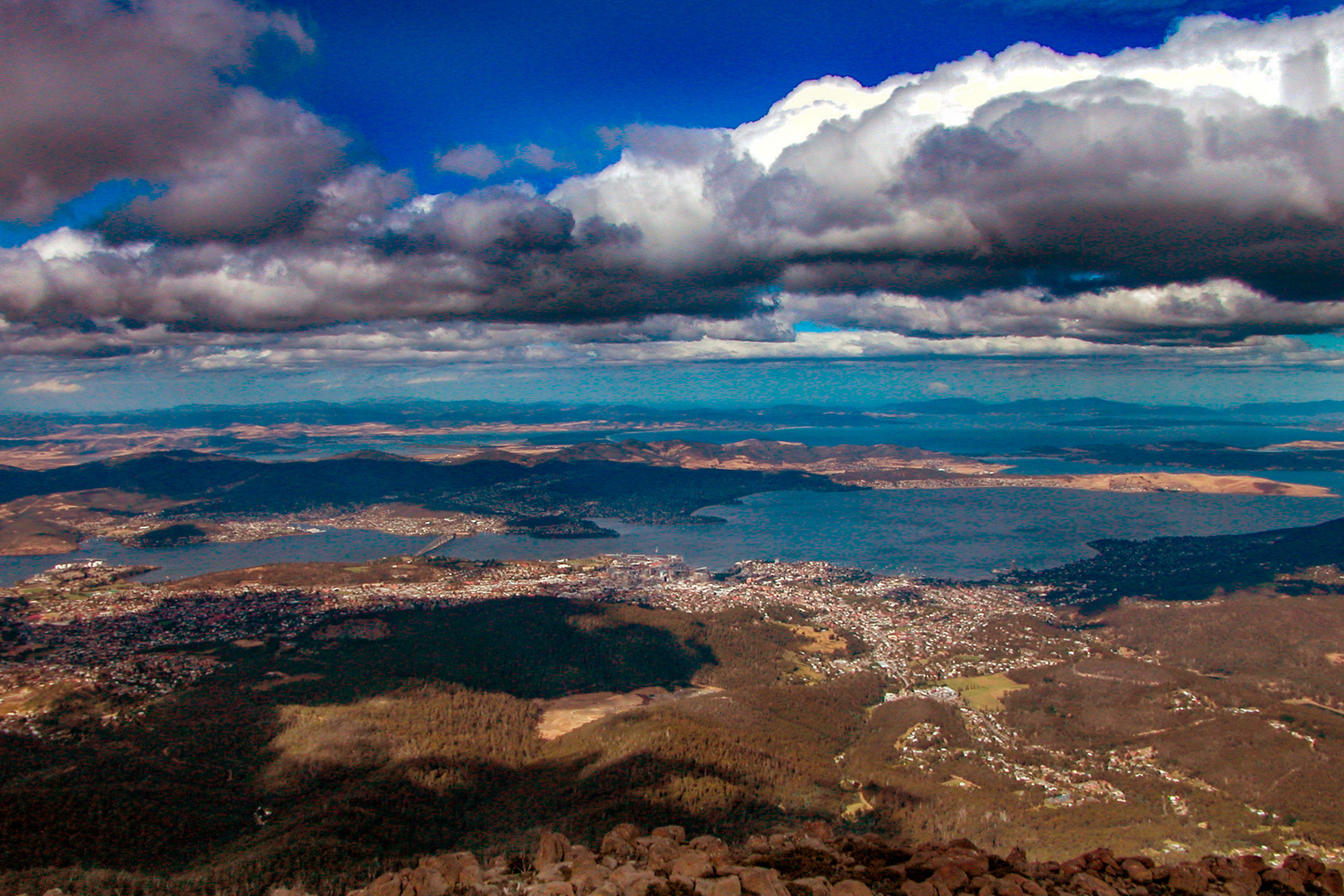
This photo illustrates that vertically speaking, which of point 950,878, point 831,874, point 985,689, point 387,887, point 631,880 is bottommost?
point 985,689

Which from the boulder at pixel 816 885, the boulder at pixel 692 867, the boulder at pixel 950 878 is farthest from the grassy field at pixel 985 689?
the boulder at pixel 692 867

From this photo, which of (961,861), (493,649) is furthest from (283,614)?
(961,861)

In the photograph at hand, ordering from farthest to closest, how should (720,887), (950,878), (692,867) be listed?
(692,867), (950,878), (720,887)

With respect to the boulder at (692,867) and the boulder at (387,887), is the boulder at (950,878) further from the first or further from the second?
the boulder at (387,887)

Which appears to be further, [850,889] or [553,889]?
[553,889]

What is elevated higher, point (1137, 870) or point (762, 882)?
point (762, 882)

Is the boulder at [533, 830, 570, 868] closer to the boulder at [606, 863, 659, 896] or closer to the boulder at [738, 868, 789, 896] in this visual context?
the boulder at [606, 863, 659, 896]

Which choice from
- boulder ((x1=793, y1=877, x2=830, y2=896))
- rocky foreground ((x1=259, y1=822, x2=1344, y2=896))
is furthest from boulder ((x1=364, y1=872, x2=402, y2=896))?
boulder ((x1=793, y1=877, x2=830, y2=896))

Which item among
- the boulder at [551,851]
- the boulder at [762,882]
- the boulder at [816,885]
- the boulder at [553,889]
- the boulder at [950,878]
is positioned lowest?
the boulder at [551,851]

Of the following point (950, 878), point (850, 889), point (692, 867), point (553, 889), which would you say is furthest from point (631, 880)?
point (950, 878)

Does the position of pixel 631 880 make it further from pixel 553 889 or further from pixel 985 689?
pixel 985 689
